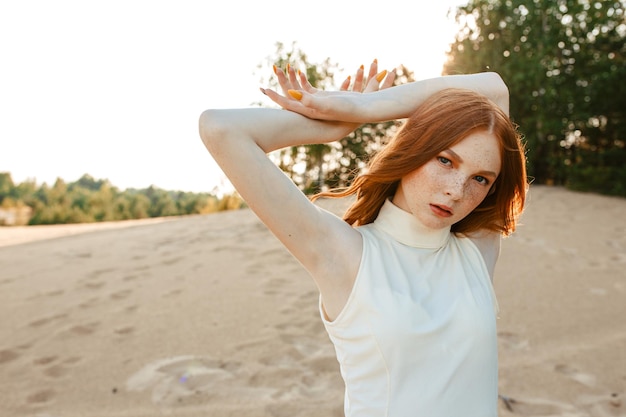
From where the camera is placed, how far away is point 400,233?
56.5 inches

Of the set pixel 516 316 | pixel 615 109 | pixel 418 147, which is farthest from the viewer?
pixel 615 109

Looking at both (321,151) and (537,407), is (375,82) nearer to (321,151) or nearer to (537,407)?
(537,407)

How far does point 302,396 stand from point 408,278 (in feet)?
5.38

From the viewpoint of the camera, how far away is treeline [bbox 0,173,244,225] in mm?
18469

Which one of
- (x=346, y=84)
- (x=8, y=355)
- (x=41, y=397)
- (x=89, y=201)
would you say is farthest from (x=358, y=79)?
(x=89, y=201)

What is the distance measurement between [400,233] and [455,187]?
0.21 metres

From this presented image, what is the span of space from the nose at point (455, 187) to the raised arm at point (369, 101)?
0.26 meters

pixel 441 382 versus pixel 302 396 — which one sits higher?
pixel 441 382

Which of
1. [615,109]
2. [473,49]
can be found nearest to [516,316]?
[615,109]

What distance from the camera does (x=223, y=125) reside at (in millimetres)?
1214

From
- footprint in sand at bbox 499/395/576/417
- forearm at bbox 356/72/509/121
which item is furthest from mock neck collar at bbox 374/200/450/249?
footprint in sand at bbox 499/395/576/417

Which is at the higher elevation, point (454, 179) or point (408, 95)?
point (408, 95)

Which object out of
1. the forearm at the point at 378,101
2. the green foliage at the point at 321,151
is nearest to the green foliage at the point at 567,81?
the green foliage at the point at 321,151

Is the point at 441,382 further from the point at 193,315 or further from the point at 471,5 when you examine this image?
the point at 471,5
